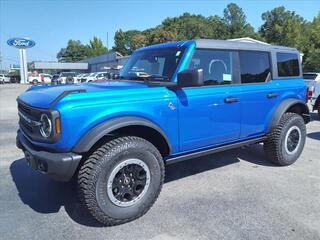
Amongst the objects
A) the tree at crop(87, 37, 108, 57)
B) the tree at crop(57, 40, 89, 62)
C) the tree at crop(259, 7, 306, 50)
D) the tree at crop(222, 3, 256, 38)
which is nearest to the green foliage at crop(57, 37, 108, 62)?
the tree at crop(57, 40, 89, 62)

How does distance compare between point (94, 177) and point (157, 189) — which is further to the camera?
point (157, 189)

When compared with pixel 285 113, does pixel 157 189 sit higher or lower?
lower

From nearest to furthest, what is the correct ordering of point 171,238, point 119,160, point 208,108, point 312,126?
point 171,238
point 119,160
point 208,108
point 312,126

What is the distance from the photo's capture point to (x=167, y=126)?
3924 mm

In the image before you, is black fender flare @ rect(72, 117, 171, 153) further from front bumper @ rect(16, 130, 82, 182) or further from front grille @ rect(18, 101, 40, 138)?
front grille @ rect(18, 101, 40, 138)

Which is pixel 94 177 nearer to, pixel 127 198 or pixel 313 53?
pixel 127 198

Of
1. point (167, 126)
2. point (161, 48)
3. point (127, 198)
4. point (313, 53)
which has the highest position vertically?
point (313, 53)

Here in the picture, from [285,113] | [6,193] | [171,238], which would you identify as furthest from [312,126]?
[6,193]

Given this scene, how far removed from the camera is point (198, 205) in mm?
4035

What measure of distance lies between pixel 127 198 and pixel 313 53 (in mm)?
35861

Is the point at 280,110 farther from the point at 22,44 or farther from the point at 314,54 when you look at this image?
the point at 22,44

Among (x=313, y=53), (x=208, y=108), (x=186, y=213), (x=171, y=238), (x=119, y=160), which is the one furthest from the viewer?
(x=313, y=53)

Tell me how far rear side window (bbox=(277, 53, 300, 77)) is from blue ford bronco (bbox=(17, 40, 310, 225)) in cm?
3

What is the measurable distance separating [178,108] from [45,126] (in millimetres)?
1538
